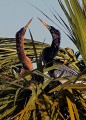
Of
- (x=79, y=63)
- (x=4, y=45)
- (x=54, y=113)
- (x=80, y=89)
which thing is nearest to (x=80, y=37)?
(x=80, y=89)

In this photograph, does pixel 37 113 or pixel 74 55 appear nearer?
pixel 37 113

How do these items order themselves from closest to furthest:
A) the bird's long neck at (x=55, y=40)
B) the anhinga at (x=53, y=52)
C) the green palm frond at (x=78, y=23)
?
1. the green palm frond at (x=78, y=23)
2. the anhinga at (x=53, y=52)
3. the bird's long neck at (x=55, y=40)

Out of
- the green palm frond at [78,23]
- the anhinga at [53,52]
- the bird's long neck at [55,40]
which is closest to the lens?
the green palm frond at [78,23]

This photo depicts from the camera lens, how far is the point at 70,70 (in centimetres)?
274

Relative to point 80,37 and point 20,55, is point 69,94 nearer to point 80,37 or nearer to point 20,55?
point 80,37

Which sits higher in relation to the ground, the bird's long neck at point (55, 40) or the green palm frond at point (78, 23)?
the green palm frond at point (78, 23)

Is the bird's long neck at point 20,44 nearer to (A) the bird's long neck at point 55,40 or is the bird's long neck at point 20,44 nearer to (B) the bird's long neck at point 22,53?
(B) the bird's long neck at point 22,53

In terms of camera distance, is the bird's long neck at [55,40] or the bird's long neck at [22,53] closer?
the bird's long neck at [22,53]

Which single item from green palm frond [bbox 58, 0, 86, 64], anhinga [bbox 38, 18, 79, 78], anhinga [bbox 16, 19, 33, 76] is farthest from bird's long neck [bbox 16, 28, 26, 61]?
green palm frond [bbox 58, 0, 86, 64]

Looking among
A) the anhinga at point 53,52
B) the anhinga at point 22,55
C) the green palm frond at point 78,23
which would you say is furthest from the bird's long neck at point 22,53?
the green palm frond at point 78,23

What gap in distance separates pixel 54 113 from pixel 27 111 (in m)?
0.15

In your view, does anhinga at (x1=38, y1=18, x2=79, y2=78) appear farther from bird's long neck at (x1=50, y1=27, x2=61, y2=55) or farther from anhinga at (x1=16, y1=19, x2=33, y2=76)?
anhinga at (x1=16, y1=19, x2=33, y2=76)

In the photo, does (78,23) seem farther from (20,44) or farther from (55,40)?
(55,40)

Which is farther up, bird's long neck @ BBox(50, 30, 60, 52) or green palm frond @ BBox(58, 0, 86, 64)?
green palm frond @ BBox(58, 0, 86, 64)
